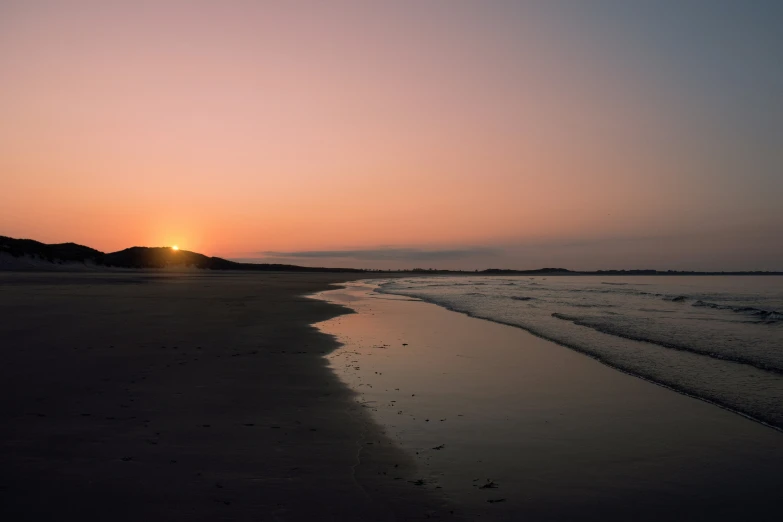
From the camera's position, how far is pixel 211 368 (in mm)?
12859

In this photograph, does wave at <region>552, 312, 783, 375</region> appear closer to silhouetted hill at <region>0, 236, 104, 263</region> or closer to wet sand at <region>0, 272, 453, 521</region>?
wet sand at <region>0, 272, 453, 521</region>

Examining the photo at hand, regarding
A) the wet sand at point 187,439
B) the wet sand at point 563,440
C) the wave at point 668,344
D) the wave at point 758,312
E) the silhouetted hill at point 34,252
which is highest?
the silhouetted hill at point 34,252

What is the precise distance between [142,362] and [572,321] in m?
21.9

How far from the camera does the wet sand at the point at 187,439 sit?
5.57 m

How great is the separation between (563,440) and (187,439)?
6.03 m

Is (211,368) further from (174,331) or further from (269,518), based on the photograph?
(269,518)

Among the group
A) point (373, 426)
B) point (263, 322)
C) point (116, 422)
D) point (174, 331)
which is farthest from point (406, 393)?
point (263, 322)

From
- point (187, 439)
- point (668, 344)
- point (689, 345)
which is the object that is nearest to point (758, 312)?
point (689, 345)

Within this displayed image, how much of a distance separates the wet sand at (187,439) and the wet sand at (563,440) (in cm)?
72

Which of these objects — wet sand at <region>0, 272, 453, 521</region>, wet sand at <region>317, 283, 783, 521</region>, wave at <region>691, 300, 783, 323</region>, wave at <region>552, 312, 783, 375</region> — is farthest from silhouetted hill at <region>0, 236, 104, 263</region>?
wave at <region>691, 300, 783, 323</region>

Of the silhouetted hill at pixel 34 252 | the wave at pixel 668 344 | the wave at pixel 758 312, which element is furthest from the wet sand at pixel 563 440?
the silhouetted hill at pixel 34 252

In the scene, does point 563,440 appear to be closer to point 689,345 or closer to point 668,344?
point 668,344

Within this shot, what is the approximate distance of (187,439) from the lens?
7.66m

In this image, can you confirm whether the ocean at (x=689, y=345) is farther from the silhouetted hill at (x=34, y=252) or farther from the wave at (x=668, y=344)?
the silhouetted hill at (x=34, y=252)
